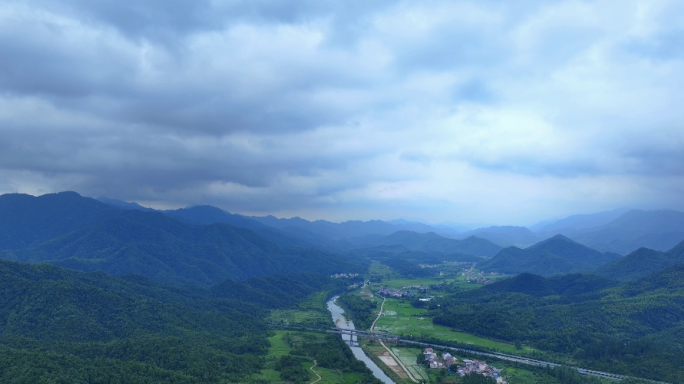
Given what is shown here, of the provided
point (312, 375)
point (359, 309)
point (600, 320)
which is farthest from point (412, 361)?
point (359, 309)

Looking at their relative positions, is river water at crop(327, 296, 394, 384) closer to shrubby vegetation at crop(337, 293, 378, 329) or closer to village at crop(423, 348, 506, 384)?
shrubby vegetation at crop(337, 293, 378, 329)

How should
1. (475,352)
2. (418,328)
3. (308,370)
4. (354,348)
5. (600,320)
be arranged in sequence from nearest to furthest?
(308,370) < (475,352) < (354,348) < (600,320) < (418,328)

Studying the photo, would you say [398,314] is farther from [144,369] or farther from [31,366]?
[31,366]

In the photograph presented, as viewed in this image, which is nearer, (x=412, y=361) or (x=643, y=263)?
(x=412, y=361)

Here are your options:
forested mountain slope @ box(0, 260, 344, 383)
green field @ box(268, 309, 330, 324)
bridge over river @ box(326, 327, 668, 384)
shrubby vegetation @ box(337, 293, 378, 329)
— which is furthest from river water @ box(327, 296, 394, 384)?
forested mountain slope @ box(0, 260, 344, 383)

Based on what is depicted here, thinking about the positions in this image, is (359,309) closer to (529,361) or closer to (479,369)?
(529,361)

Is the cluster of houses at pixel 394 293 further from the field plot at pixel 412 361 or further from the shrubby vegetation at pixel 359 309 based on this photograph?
the field plot at pixel 412 361
